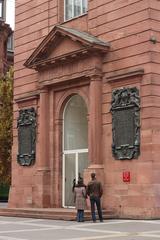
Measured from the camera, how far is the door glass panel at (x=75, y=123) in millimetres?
28734

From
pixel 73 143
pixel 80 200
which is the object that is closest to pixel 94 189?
pixel 80 200

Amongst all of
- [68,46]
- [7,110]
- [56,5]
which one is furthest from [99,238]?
[7,110]

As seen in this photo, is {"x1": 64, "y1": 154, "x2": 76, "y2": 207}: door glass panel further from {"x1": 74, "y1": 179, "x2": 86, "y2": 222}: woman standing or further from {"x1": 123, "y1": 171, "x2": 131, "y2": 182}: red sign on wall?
{"x1": 74, "y1": 179, "x2": 86, "y2": 222}: woman standing

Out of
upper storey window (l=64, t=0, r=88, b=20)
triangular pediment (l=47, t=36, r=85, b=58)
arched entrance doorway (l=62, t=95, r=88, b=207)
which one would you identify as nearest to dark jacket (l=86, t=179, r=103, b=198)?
arched entrance doorway (l=62, t=95, r=88, b=207)

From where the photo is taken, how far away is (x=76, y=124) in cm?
2925

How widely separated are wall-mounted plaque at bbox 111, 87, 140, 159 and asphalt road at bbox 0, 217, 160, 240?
336 centimetres

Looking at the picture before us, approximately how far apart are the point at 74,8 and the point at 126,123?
8.04 m

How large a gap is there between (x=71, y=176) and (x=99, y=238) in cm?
1213

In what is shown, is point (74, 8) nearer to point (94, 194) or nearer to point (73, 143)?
point (73, 143)

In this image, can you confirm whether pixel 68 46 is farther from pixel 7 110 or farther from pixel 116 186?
pixel 7 110

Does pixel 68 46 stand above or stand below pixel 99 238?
above

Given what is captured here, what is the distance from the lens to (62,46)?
27859mm

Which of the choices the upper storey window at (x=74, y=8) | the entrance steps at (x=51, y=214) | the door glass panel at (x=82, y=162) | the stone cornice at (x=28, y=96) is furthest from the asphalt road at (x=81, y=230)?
the upper storey window at (x=74, y=8)

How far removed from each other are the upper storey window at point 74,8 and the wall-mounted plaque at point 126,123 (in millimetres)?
5695
